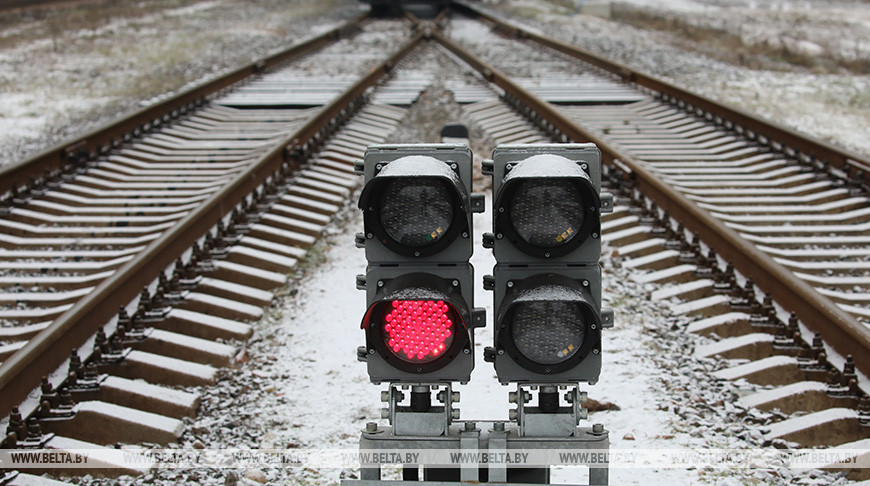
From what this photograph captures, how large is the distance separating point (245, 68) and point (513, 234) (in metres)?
12.8

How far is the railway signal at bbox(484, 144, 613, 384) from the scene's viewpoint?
2557 mm

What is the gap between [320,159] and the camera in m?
9.11

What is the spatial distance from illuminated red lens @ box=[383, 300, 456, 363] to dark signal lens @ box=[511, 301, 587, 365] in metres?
0.20

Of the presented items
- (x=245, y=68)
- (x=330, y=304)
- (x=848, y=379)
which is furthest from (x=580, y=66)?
(x=848, y=379)

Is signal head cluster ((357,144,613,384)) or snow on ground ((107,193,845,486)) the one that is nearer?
signal head cluster ((357,144,613,384))

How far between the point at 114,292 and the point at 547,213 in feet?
10.3

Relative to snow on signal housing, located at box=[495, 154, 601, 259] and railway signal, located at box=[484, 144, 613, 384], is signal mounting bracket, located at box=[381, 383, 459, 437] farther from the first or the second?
snow on signal housing, located at box=[495, 154, 601, 259]

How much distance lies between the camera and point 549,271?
8.63 ft

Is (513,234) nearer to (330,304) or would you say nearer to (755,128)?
(330,304)

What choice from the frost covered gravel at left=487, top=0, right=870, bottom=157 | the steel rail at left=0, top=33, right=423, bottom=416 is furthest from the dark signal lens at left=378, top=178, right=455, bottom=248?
the frost covered gravel at left=487, top=0, right=870, bottom=157

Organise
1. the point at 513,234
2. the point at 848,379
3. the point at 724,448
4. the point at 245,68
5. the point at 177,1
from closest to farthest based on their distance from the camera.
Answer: the point at 513,234 < the point at 724,448 < the point at 848,379 < the point at 245,68 < the point at 177,1

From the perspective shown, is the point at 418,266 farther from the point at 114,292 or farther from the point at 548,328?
the point at 114,292

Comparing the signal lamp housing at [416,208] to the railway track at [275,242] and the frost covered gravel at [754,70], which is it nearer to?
the railway track at [275,242]

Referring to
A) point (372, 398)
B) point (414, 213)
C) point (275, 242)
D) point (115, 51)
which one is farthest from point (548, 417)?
point (115, 51)
